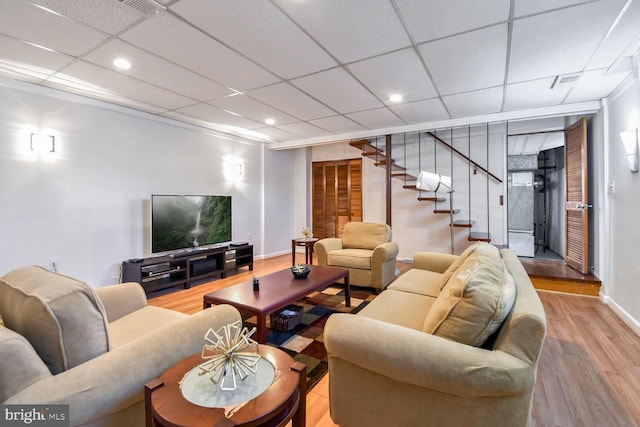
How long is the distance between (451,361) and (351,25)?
2.23 meters

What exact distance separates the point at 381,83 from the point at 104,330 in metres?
3.16

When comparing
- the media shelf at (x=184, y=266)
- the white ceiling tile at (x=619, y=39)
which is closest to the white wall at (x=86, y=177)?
the media shelf at (x=184, y=266)

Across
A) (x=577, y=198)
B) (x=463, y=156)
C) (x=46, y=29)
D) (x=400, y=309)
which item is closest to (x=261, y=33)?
(x=46, y=29)

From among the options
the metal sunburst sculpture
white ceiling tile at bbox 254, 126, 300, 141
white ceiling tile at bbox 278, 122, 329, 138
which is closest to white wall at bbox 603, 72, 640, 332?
the metal sunburst sculpture

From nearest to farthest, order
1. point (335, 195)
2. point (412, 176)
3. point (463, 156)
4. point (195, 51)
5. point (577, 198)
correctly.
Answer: point (195, 51) → point (577, 198) → point (463, 156) → point (412, 176) → point (335, 195)

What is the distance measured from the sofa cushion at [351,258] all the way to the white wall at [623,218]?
260 cm

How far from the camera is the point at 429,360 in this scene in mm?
1200

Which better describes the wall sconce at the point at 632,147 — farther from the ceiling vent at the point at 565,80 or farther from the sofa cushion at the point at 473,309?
the sofa cushion at the point at 473,309

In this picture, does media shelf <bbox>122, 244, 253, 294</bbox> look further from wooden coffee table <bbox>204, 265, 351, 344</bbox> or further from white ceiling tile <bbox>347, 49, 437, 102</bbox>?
white ceiling tile <bbox>347, 49, 437, 102</bbox>

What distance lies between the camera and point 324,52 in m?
2.53

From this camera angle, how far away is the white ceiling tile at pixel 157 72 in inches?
98.2

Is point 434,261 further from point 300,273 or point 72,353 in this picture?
point 72,353

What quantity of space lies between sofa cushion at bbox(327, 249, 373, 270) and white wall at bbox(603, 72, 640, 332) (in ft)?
8.54

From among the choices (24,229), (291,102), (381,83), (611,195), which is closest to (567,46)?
(381,83)
